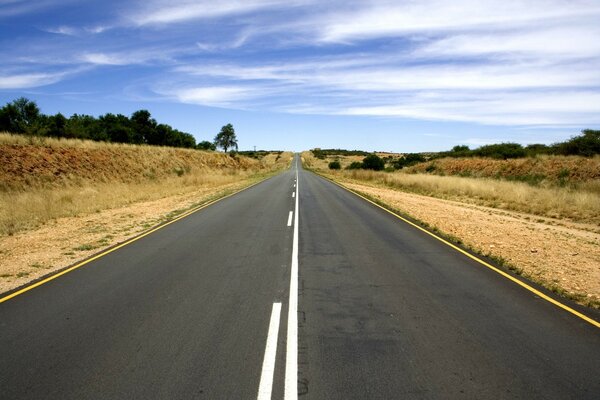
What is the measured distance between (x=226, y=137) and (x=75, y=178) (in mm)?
89365

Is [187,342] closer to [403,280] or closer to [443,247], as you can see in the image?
[403,280]

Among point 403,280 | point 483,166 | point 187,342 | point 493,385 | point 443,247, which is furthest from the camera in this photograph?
point 483,166

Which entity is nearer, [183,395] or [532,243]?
[183,395]

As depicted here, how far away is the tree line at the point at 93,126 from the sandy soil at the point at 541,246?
47.1 metres

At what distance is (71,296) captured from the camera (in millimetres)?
6016

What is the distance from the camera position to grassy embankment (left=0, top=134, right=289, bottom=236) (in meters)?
15.5

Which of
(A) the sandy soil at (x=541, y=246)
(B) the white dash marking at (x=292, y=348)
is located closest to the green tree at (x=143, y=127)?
(A) the sandy soil at (x=541, y=246)

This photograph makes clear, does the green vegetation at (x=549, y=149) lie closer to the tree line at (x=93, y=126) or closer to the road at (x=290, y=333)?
the road at (x=290, y=333)

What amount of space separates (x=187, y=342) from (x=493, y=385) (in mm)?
3413

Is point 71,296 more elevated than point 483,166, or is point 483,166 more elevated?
point 483,166

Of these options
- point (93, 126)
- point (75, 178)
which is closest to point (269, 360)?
point (75, 178)

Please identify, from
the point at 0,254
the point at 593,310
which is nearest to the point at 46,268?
the point at 0,254

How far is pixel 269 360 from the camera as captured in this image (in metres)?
4.08

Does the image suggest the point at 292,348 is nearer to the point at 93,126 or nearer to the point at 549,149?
the point at 549,149
